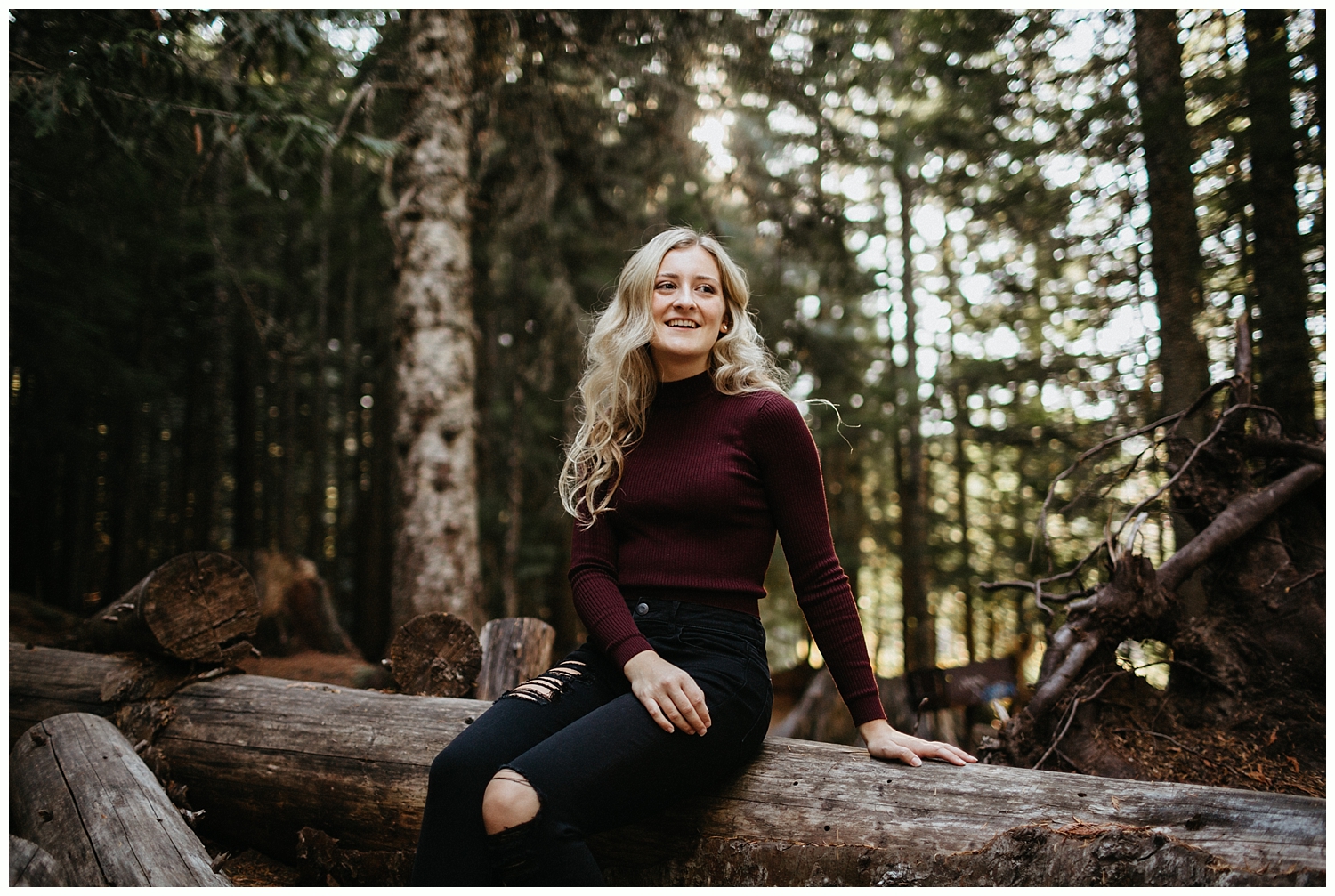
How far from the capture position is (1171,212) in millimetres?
4379

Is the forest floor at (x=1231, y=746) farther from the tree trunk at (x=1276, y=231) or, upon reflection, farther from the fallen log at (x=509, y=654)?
the fallen log at (x=509, y=654)

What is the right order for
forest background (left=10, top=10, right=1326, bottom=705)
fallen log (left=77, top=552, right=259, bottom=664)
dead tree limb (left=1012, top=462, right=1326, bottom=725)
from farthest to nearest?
forest background (left=10, top=10, right=1326, bottom=705), fallen log (left=77, top=552, right=259, bottom=664), dead tree limb (left=1012, top=462, right=1326, bottom=725)

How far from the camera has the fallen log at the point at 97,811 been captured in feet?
7.48

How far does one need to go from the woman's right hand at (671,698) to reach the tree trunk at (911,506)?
26.7ft

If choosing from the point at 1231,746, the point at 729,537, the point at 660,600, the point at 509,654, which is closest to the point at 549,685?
the point at 660,600

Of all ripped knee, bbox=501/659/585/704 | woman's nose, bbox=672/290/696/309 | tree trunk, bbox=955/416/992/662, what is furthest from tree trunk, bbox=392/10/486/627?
tree trunk, bbox=955/416/992/662

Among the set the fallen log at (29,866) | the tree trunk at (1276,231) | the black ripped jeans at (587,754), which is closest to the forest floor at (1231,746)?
the tree trunk at (1276,231)

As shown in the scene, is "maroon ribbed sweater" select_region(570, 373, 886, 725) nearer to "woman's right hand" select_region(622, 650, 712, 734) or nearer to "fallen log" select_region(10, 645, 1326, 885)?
"woman's right hand" select_region(622, 650, 712, 734)

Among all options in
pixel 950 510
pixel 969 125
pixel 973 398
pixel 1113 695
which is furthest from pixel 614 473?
pixel 950 510

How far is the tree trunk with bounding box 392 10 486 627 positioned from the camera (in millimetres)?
5141

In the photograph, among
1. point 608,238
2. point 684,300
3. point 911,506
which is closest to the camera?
point 684,300

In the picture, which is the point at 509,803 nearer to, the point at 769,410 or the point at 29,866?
the point at 769,410

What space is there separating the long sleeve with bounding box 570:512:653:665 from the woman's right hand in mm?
108

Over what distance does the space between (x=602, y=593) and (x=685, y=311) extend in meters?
1.02
